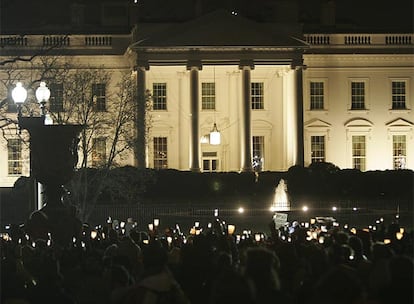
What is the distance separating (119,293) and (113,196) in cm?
3483

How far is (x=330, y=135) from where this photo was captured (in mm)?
60594

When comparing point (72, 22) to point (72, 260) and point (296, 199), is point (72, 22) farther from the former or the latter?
point (72, 260)

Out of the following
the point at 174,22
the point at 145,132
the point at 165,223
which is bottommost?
the point at 165,223

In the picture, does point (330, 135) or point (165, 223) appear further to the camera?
point (330, 135)

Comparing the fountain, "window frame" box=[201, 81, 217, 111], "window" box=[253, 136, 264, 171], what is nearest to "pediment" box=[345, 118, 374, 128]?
"window" box=[253, 136, 264, 171]

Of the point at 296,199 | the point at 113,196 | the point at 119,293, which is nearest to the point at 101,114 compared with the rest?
the point at 113,196

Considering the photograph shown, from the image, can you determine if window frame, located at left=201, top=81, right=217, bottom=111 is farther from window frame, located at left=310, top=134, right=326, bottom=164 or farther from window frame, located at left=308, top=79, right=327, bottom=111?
window frame, located at left=310, top=134, right=326, bottom=164

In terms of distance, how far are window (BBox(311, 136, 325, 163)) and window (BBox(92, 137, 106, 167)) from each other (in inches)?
661

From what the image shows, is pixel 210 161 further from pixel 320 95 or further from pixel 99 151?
pixel 99 151

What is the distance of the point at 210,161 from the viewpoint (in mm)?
59531

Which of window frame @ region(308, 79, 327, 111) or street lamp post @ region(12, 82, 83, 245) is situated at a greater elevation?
Answer: window frame @ region(308, 79, 327, 111)

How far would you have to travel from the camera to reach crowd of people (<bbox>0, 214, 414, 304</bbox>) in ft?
21.7

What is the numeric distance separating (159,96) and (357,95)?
1337cm

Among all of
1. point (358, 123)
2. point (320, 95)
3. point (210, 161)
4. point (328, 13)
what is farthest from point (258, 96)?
point (328, 13)
